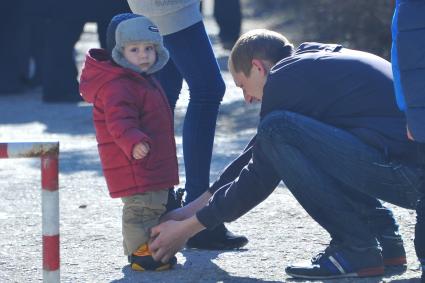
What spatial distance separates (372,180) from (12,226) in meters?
1.97

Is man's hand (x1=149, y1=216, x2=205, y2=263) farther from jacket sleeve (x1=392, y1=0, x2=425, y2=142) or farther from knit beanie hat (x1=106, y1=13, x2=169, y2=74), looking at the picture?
jacket sleeve (x1=392, y1=0, x2=425, y2=142)

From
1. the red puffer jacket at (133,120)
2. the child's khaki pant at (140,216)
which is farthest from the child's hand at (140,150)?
the child's khaki pant at (140,216)

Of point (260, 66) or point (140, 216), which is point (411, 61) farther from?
point (140, 216)

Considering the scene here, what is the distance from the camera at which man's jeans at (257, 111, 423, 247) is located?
4309 millimetres

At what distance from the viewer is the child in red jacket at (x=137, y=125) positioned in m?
4.59

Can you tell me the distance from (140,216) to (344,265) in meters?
0.82

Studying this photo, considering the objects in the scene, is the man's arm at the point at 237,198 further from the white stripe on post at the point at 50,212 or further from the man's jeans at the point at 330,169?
the white stripe on post at the point at 50,212

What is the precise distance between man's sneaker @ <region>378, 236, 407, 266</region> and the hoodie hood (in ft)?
3.75

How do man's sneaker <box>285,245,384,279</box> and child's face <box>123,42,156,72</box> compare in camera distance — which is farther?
child's face <box>123,42,156,72</box>

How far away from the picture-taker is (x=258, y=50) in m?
4.52

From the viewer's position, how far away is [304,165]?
14.3 ft

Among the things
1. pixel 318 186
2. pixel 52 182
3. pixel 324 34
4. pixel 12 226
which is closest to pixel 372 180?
pixel 318 186

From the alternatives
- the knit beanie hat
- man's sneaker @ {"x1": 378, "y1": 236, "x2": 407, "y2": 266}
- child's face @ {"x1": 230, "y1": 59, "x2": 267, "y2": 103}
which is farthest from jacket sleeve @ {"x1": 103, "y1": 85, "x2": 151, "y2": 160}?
man's sneaker @ {"x1": 378, "y1": 236, "x2": 407, "y2": 266}

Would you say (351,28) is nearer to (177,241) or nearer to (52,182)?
(177,241)
